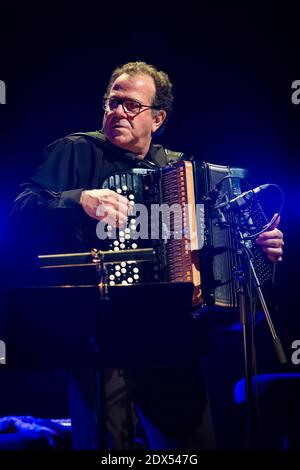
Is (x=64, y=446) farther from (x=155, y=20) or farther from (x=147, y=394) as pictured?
(x=155, y=20)

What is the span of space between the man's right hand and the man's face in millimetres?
563

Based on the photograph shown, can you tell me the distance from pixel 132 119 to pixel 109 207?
2.37 feet

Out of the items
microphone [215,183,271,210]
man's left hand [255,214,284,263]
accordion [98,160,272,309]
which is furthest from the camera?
man's left hand [255,214,284,263]

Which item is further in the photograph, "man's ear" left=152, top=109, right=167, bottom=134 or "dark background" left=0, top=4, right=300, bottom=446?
"dark background" left=0, top=4, right=300, bottom=446

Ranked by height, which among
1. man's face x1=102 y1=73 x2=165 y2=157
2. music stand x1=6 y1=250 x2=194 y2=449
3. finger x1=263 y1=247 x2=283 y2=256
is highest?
man's face x1=102 y1=73 x2=165 y2=157

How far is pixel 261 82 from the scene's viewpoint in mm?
4184

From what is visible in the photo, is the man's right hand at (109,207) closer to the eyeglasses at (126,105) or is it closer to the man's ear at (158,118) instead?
the eyeglasses at (126,105)

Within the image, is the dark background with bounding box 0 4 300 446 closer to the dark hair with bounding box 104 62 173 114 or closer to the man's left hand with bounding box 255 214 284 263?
the dark hair with bounding box 104 62 173 114

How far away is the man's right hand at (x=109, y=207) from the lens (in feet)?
8.43

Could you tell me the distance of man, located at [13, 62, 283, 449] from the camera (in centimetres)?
273

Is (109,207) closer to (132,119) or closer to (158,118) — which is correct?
(132,119)

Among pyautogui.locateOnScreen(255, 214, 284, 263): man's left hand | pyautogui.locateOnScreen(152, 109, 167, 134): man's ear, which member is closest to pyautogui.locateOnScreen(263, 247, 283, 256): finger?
pyautogui.locateOnScreen(255, 214, 284, 263): man's left hand

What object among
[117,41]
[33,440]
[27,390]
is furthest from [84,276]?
[117,41]

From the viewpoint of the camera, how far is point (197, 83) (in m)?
4.18
